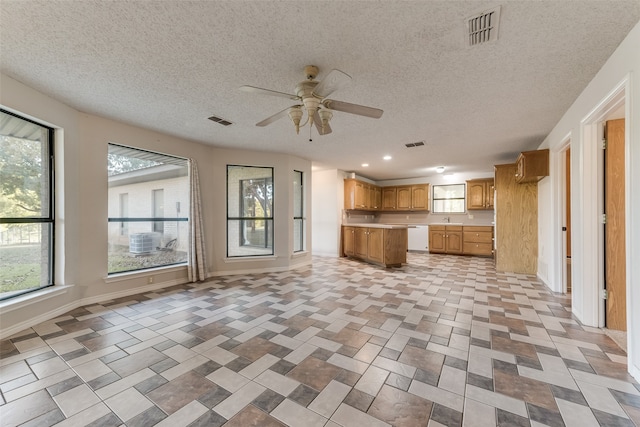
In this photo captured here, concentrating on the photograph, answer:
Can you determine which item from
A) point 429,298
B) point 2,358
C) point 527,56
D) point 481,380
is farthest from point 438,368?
point 2,358

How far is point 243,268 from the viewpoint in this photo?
17.4 feet

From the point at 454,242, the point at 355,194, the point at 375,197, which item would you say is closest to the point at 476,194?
the point at 454,242

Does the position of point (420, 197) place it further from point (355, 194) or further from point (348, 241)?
point (348, 241)

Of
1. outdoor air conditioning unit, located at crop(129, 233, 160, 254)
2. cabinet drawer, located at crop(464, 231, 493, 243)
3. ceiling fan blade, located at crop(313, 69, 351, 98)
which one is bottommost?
cabinet drawer, located at crop(464, 231, 493, 243)

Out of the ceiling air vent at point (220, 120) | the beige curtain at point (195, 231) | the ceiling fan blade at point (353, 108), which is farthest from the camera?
the beige curtain at point (195, 231)

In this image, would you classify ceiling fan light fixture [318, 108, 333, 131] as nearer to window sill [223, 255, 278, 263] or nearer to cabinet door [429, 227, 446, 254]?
window sill [223, 255, 278, 263]

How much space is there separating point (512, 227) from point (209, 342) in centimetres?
559

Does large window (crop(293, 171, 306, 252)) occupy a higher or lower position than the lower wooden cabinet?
higher

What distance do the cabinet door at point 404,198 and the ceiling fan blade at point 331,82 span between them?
7.23 m

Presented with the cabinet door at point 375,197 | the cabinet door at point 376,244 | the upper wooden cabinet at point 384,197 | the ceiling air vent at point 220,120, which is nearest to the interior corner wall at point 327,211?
the upper wooden cabinet at point 384,197

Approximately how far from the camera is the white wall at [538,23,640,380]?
184 cm

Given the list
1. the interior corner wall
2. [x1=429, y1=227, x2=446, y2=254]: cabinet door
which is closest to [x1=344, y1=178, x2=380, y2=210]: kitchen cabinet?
the interior corner wall

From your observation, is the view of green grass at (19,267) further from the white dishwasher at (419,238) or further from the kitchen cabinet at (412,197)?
the kitchen cabinet at (412,197)

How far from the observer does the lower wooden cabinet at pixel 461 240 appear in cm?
725
